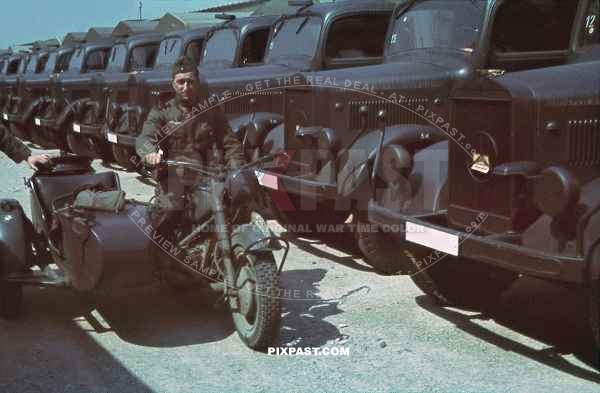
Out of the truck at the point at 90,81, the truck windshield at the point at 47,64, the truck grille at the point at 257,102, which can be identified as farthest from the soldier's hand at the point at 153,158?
the truck windshield at the point at 47,64

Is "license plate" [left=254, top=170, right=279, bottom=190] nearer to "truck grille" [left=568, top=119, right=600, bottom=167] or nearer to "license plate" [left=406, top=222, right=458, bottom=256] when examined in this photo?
"license plate" [left=406, top=222, right=458, bottom=256]

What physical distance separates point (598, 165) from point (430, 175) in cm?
101

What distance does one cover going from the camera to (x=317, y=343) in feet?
14.1

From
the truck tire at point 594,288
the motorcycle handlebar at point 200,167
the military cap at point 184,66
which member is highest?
the military cap at point 184,66

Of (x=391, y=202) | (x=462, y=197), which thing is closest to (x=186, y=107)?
(x=391, y=202)

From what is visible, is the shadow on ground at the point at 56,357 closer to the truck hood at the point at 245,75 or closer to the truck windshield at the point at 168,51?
the truck hood at the point at 245,75

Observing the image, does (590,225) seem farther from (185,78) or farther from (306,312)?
(185,78)

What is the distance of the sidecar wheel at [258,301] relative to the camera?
4.00 m

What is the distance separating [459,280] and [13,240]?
247 cm

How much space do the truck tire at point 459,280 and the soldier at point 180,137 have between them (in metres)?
1.20

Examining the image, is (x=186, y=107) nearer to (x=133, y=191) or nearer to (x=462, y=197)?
(x=462, y=197)

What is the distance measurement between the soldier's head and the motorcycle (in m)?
0.44

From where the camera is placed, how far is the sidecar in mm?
4238

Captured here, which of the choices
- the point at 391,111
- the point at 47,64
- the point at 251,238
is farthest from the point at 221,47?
the point at 47,64
